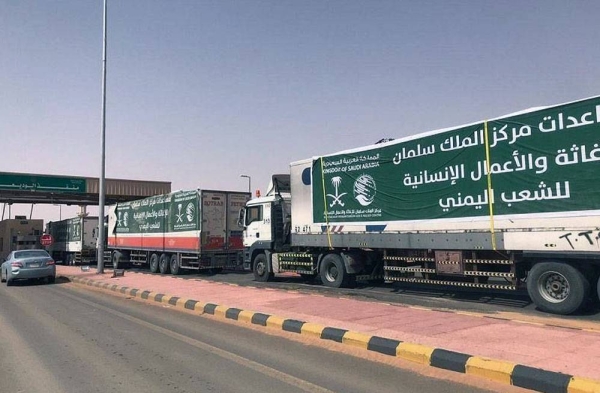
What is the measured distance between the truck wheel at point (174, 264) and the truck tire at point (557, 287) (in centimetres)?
1560

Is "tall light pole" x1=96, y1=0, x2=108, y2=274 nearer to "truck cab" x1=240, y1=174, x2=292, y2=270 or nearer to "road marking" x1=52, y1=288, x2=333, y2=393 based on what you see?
"truck cab" x1=240, y1=174, x2=292, y2=270

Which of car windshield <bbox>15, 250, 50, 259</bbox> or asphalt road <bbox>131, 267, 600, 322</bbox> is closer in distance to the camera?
asphalt road <bbox>131, 267, 600, 322</bbox>

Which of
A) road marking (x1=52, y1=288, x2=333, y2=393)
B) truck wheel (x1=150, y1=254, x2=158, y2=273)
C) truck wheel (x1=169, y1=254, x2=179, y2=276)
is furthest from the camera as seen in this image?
truck wheel (x1=150, y1=254, x2=158, y2=273)

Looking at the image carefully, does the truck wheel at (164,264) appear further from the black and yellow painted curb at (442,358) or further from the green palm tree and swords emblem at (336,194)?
the black and yellow painted curb at (442,358)

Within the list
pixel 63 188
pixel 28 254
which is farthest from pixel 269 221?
pixel 63 188

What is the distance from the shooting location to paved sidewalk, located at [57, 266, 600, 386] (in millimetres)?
5379

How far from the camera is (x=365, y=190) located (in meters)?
12.3

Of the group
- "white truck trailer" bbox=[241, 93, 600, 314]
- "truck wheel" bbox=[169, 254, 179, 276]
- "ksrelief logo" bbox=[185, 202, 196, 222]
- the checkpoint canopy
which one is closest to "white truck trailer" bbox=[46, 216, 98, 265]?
the checkpoint canopy

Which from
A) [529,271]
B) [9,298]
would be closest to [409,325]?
[529,271]

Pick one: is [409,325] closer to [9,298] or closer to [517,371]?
[517,371]

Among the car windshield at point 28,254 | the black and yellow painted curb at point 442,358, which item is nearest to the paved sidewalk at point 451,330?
the black and yellow painted curb at point 442,358

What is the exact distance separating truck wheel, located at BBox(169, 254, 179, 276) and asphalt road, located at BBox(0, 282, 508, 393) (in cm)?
1093

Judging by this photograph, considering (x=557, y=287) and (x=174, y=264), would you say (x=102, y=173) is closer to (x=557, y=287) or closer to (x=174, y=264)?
(x=174, y=264)

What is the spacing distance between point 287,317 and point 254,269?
801 centimetres
